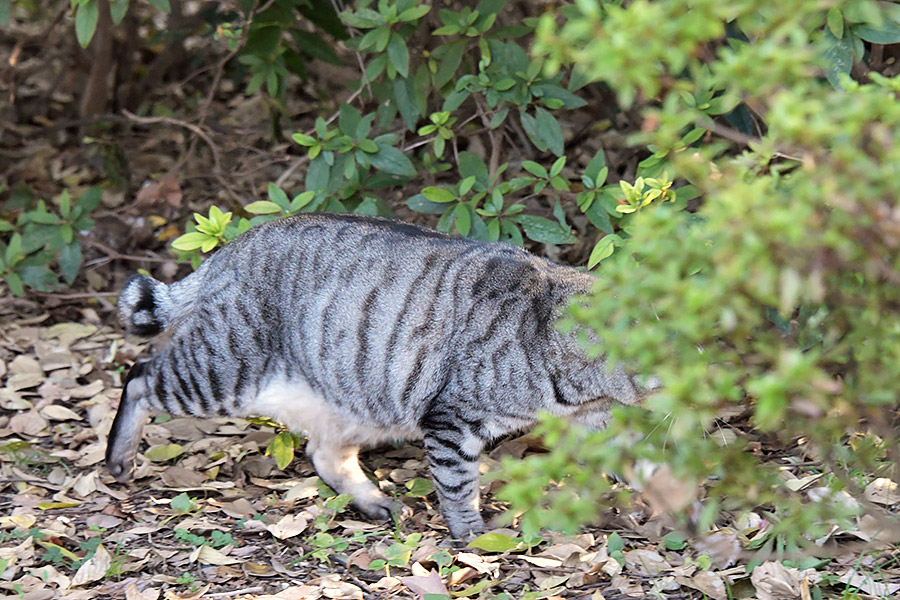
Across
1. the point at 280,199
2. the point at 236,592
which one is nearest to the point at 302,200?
the point at 280,199

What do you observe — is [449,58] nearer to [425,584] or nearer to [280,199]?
[280,199]

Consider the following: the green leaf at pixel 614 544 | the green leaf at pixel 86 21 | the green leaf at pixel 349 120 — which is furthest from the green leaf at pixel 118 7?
the green leaf at pixel 614 544

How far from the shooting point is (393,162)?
13.4ft

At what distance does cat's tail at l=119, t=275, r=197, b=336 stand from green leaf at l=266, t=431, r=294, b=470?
0.64 metres

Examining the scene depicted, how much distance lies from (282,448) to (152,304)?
790mm

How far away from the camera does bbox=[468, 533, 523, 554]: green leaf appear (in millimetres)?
3256

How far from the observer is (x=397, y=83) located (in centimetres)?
427

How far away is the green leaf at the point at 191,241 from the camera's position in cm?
383

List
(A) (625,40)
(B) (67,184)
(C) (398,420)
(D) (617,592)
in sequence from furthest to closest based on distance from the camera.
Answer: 1. (B) (67,184)
2. (C) (398,420)
3. (D) (617,592)
4. (A) (625,40)

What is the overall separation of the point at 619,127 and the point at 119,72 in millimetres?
3463

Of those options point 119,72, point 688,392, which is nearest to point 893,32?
point 688,392

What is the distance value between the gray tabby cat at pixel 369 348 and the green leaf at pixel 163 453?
7.6 inches

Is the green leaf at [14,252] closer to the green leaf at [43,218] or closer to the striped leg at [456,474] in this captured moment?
the green leaf at [43,218]

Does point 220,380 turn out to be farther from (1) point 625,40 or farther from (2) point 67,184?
(2) point 67,184
